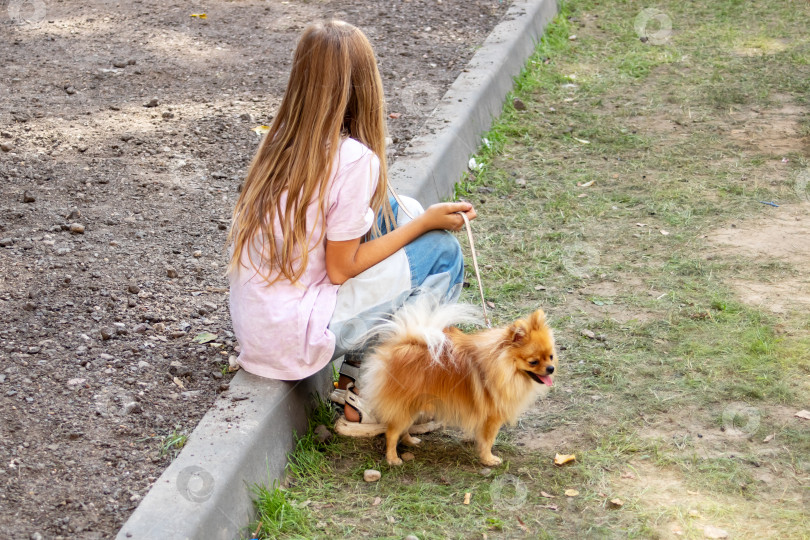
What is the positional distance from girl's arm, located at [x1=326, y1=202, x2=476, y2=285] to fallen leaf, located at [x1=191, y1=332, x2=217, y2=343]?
67 centimetres

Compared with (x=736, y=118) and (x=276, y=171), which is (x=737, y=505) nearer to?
(x=276, y=171)

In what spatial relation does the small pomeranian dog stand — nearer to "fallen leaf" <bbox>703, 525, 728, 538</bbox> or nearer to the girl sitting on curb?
the girl sitting on curb

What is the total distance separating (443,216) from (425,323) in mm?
414

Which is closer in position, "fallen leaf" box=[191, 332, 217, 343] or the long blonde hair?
the long blonde hair

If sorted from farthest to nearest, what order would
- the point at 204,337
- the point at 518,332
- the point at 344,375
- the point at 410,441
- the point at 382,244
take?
1. the point at 204,337
2. the point at 344,375
3. the point at 410,441
4. the point at 382,244
5. the point at 518,332

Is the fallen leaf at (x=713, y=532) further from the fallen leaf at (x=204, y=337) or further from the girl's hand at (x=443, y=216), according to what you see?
the fallen leaf at (x=204, y=337)

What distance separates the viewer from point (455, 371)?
9.11 ft

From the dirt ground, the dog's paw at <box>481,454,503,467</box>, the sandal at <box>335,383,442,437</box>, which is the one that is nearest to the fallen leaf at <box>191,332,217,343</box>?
the dirt ground

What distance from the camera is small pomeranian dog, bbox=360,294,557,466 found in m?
2.70

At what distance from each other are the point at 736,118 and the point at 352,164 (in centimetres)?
393

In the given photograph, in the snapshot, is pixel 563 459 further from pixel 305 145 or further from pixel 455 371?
pixel 305 145

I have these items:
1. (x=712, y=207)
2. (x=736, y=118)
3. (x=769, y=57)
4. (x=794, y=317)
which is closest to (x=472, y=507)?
(x=794, y=317)

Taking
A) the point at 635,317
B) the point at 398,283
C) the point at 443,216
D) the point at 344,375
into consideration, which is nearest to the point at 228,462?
the point at 344,375

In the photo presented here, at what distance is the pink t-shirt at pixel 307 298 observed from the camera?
279cm
